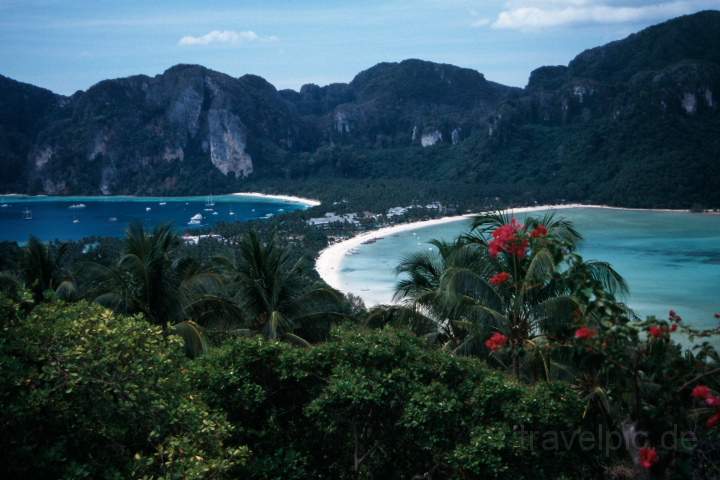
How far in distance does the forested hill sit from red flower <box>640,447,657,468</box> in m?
62.6

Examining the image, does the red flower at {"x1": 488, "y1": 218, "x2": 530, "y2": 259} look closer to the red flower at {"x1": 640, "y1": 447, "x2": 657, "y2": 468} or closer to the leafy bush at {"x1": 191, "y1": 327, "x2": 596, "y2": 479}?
the leafy bush at {"x1": 191, "y1": 327, "x2": 596, "y2": 479}

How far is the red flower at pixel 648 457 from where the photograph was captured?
8.20 feet

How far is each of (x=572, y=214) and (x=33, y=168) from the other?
94.4 m

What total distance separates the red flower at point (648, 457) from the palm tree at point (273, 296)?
504cm

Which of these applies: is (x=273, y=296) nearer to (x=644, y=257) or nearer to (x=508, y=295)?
(x=508, y=295)

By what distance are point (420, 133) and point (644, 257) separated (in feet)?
258

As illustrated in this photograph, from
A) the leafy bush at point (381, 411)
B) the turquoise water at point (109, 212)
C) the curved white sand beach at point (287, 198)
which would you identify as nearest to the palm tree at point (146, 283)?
the leafy bush at point (381, 411)

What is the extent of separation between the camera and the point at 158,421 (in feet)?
11.1

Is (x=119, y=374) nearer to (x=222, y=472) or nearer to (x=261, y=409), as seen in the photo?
(x=222, y=472)

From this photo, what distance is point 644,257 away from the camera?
36812mm

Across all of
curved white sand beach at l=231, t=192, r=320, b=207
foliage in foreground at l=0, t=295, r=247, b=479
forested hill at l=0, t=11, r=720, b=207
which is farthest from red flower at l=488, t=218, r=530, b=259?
curved white sand beach at l=231, t=192, r=320, b=207

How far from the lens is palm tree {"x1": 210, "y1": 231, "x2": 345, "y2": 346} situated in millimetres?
7496

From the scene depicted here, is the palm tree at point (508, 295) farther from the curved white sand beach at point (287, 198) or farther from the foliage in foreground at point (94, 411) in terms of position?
the curved white sand beach at point (287, 198)

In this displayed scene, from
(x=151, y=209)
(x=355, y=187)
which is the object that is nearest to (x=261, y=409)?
(x=355, y=187)
